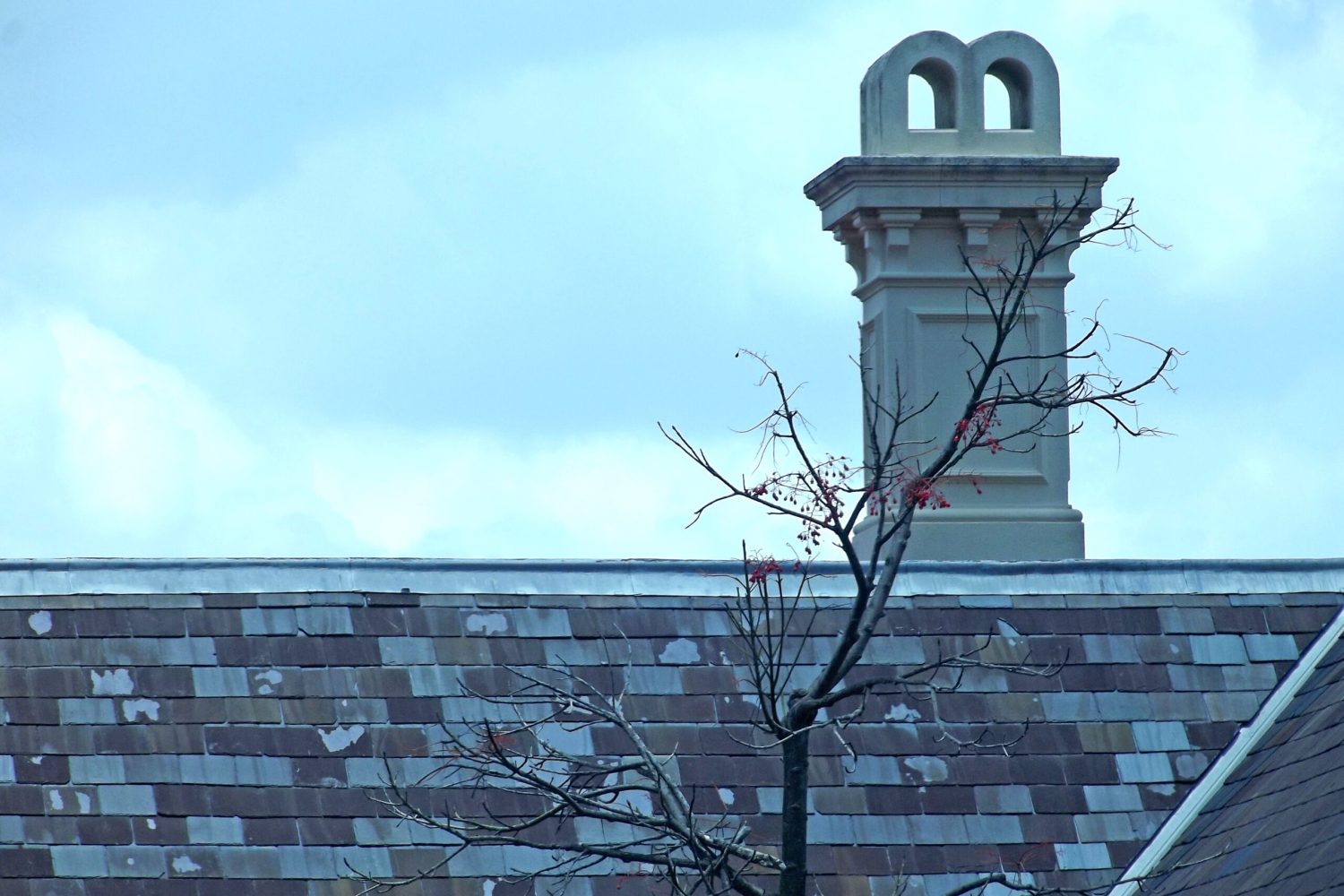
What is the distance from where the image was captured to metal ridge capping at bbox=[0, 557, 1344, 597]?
10.1 meters

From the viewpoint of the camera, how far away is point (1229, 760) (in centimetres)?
998

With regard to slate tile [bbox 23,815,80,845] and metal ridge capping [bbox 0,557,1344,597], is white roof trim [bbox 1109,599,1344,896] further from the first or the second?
slate tile [bbox 23,815,80,845]

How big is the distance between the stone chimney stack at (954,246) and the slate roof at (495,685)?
1.14 metres

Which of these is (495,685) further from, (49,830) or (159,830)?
(49,830)

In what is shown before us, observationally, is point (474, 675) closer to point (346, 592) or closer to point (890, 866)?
point (346, 592)

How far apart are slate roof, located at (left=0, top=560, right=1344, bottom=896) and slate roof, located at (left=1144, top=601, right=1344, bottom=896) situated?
0.29 metres

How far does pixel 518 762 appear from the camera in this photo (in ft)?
30.4

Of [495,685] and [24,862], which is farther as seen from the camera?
[495,685]

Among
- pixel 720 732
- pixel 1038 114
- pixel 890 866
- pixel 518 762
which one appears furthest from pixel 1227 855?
pixel 1038 114

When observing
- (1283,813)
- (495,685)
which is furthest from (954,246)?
(1283,813)

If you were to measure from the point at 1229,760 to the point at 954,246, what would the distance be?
12.0 ft

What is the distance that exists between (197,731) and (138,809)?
1.58 feet

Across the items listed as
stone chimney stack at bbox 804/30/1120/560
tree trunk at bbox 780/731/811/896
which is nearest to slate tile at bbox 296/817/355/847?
tree trunk at bbox 780/731/811/896

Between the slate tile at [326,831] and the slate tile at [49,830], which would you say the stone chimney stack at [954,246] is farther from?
the slate tile at [49,830]
